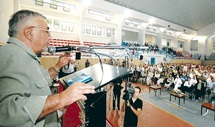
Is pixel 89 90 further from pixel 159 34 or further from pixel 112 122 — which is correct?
pixel 159 34

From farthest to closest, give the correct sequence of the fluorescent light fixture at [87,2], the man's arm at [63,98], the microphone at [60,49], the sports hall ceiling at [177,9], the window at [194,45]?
the window at [194,45]
the sports hall ceiling at [177,9]
the fluorescent light fixture at [87,2]
the microphone at [60,49]
the man's arm at [63,98]

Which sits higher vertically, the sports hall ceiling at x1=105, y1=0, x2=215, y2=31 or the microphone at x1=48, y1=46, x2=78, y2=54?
the sports hall ceiling at x1=105, y1=0, x2=215, y2=31

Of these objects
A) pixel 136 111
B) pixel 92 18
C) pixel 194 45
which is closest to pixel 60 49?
pixel 136 111

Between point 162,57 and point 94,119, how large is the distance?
65.2ft

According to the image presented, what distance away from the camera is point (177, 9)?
17.4m

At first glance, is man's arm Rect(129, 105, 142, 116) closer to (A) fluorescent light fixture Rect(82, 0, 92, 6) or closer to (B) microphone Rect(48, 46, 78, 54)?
(B) microphone Rect(48, 46, 78, 54)

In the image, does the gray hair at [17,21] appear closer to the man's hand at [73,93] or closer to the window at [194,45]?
the man's hand at [73,93]

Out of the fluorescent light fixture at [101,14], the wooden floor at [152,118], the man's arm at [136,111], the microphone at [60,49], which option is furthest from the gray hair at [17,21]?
the fluorescent light fixture at [101,14]

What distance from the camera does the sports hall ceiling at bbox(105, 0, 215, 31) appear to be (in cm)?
1531

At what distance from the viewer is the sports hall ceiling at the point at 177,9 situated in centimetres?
1531

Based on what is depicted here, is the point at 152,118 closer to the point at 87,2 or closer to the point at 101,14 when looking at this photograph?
the point at 87,2

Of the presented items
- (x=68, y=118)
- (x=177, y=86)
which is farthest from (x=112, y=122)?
(x=177, y=86)

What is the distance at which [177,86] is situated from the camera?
7.91 m

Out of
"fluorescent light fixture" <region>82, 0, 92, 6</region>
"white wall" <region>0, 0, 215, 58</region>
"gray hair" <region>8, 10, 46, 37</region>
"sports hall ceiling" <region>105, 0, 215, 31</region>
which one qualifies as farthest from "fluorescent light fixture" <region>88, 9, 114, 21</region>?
"gray hair" <region>8, 10, 46, 37</region>
